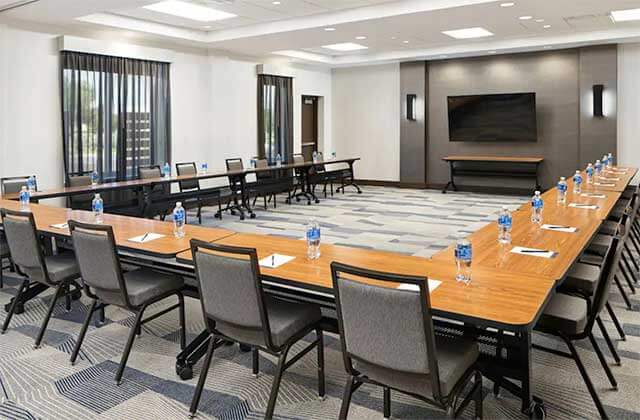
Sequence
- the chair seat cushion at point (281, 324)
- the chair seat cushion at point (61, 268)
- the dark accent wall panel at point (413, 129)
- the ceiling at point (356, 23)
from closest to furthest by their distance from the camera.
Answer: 1. the chair seat cushion at point (281, 324)
2. the chair seat cushion at point (61, 268)
3. the ceiling at point (356, 23)
4. the dark accent wall panel at point (413, 129)

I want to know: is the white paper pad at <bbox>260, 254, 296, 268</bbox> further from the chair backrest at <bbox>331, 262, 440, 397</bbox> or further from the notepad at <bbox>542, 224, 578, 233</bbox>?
the notepad at <bbox>542, 224, 578, 233</bbox>

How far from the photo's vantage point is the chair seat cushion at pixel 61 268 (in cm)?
362

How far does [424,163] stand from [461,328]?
10109 mm

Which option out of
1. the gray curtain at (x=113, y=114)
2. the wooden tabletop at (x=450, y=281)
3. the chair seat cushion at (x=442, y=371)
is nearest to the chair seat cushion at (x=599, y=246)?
the wooden tabletop at (x=450, y=281)

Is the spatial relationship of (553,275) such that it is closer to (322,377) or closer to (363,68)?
(322,377)

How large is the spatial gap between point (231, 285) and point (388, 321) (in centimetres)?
81

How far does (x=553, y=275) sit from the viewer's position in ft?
8.69

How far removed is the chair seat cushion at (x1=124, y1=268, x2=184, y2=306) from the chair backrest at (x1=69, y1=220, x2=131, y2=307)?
0.26ft

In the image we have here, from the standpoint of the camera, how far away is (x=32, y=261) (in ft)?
11.8

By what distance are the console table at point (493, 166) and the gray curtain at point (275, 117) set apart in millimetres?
3454

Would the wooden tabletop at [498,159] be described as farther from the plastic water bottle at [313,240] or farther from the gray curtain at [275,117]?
the plastic water bottle at [313,240]

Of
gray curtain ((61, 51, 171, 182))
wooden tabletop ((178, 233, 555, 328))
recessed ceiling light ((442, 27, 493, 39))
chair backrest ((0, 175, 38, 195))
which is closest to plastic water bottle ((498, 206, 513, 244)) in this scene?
wooden tabletop ((178, 233, 555, 328))

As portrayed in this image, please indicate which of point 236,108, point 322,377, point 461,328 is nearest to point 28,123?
point 236,108

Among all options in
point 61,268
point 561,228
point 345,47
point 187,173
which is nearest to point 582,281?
point 561,228
